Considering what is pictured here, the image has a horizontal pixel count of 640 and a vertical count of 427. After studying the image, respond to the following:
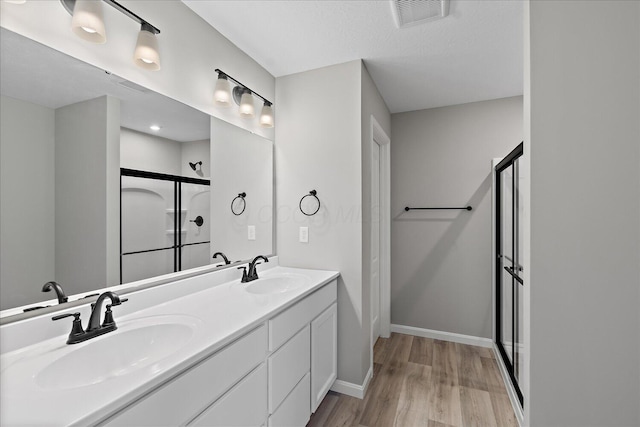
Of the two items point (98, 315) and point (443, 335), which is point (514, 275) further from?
point (98, 315)

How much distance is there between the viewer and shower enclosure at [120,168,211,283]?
1.32m

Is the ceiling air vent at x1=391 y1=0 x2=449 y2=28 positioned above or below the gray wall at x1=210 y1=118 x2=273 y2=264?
above

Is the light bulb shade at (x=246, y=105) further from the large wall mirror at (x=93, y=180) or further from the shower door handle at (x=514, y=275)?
the shower door handle at (x=514, y=275)

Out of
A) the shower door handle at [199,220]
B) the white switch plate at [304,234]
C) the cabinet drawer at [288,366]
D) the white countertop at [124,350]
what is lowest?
the cabinet drawer at [288,366]

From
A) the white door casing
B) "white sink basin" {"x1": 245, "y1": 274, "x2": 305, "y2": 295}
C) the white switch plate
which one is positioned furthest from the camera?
the white door casing

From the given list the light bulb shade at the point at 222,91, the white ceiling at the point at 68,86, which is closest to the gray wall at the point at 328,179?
the light bulb shade at the point at 222,91

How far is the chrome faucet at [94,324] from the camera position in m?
0.98

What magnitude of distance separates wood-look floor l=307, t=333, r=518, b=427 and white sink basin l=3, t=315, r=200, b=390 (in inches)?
46.9

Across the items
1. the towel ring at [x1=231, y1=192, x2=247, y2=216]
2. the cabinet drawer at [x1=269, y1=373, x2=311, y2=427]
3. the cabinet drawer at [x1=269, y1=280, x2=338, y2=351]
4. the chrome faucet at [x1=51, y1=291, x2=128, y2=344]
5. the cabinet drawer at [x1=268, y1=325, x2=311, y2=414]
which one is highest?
the towel ring at [x1=231, y1=192, x2=247, y2=216]

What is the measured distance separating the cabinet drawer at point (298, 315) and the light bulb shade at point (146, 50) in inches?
52.1

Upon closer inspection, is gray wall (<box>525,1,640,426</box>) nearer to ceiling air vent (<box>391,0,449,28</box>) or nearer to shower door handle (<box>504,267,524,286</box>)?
ceiling air vent (<box>391,0,449,28</box>)

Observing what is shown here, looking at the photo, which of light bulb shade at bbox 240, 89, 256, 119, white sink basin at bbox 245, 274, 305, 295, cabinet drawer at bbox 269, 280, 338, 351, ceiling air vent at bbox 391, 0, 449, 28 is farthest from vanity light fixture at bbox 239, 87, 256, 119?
cabinet drawer at bbox 269, 280, 338, 351

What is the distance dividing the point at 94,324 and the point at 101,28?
1132mm

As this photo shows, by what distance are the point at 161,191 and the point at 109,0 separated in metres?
0.82
